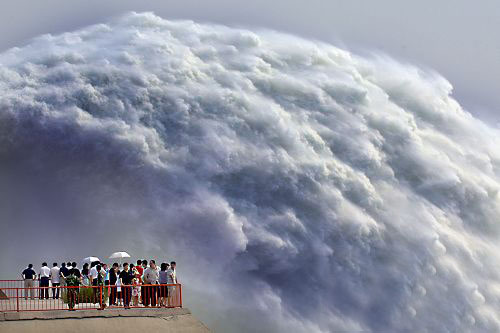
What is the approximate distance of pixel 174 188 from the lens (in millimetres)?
38500

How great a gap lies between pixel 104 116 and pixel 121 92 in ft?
3.99

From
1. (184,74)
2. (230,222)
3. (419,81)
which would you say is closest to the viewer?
(230,222)

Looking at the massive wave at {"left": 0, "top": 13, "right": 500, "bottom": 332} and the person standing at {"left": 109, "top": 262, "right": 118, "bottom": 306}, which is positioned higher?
the massive wave at {"left": 0, "top": 13, "right": 500, "bottom": 332}

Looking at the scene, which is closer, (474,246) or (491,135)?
(474,246)

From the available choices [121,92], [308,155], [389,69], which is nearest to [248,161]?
[308,155]

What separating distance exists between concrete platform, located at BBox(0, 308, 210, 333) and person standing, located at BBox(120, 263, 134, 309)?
473 millimetres

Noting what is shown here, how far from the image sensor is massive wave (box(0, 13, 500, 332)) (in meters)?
37.9

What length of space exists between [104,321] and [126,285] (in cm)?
121

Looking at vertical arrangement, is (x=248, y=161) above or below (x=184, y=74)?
below

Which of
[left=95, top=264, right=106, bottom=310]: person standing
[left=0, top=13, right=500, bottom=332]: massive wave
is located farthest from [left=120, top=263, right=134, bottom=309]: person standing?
[left=0, top=13, right=500, bottom=332]: massive wave

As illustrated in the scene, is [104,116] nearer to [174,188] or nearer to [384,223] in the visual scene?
[174,188]

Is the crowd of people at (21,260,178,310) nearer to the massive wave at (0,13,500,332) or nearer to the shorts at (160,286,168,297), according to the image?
the shorts at (160,286,168,297)

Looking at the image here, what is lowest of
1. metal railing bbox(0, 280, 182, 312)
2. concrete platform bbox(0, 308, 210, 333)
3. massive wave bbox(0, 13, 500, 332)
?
concrete platform bbox(0, 308, 210, 333)

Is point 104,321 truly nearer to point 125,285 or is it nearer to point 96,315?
point 96,315
